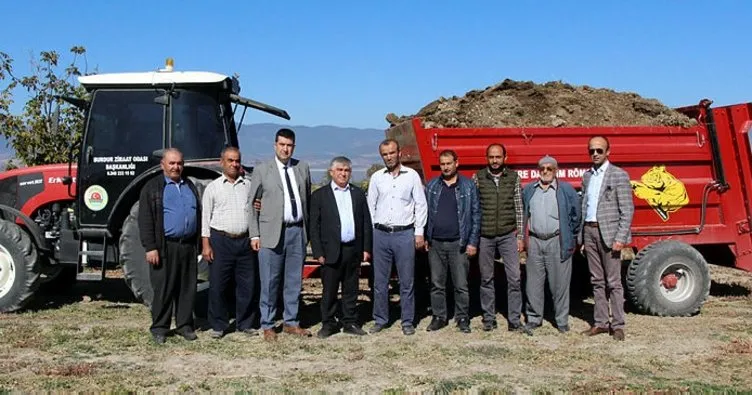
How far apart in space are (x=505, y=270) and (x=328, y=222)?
1727 mm

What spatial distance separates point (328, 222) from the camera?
6656 millimetres

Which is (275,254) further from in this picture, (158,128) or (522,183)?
(522,183)

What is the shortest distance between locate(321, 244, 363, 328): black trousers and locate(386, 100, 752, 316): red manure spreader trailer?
4.02ft

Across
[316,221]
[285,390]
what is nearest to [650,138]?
[316,221]

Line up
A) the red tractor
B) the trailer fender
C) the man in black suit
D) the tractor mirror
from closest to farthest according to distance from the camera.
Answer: the man in black suit < the tractor mirror < the red tractor < the trailer fender

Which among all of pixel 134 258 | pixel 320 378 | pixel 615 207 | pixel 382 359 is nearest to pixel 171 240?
pixel 134 258

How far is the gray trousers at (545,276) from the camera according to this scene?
6.94m

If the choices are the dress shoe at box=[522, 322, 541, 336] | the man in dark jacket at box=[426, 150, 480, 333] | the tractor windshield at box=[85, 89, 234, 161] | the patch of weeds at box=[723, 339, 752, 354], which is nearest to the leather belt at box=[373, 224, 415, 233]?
the man in dark jacket at box=[426, 150, 480, 333]

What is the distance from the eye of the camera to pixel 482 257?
7.00 metres

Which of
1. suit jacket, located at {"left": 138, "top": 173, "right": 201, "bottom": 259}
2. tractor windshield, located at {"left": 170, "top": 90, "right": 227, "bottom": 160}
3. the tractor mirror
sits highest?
the tractor mirror

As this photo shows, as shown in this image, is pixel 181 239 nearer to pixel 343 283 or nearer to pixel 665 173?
pixel 343 283

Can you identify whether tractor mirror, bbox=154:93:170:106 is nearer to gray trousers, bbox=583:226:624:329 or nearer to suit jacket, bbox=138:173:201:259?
suit jacket, bbox=138:173:201:259

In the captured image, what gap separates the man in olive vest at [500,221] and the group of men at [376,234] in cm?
1

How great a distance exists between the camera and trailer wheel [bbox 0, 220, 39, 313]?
Answer: 7512mm
